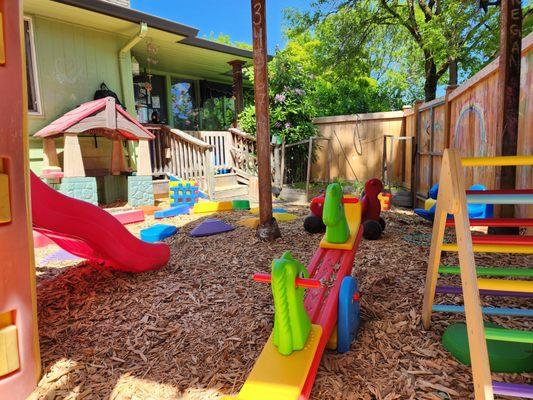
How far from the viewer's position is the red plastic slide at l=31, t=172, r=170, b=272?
2230 millimetres

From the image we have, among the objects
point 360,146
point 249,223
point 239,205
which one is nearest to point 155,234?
point 249,223

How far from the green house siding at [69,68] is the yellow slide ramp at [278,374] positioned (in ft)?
21.3

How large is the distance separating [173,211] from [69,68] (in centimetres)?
359

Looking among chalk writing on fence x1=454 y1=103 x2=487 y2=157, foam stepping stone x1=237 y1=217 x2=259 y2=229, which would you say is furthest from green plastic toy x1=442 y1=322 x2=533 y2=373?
chalk writing on fence x1=454 y1=103 x2=487 y2=157

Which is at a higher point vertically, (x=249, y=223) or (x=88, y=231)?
(x=88, y=231)

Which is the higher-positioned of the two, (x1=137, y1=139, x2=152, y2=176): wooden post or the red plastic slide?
(x1=137, y1=139, x2=152, y2=176): wooden post

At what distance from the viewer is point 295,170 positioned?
10750mm

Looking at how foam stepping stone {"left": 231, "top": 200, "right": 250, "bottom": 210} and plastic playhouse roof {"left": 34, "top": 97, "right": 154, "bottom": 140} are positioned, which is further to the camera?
foam stepping stone {"left": 231, "top": 200, "right": 250, "bottom": 210}

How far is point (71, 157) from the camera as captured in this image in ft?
19.1

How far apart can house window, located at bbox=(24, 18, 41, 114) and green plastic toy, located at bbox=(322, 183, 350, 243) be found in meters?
6.18

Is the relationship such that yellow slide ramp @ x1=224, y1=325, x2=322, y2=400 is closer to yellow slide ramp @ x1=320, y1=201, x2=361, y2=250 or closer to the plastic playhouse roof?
yellow slide ramp @ x1=320, y1=201, x2=361, y2=250

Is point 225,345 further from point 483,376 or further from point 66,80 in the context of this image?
point 66,80

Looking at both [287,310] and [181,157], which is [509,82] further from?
[181,157]

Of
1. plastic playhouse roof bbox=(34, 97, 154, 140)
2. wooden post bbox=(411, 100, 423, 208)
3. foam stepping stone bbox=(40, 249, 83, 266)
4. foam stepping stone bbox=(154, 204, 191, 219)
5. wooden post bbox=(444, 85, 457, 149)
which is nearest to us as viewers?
foam stepping stone bbox=(40, 249, 83, 266)
